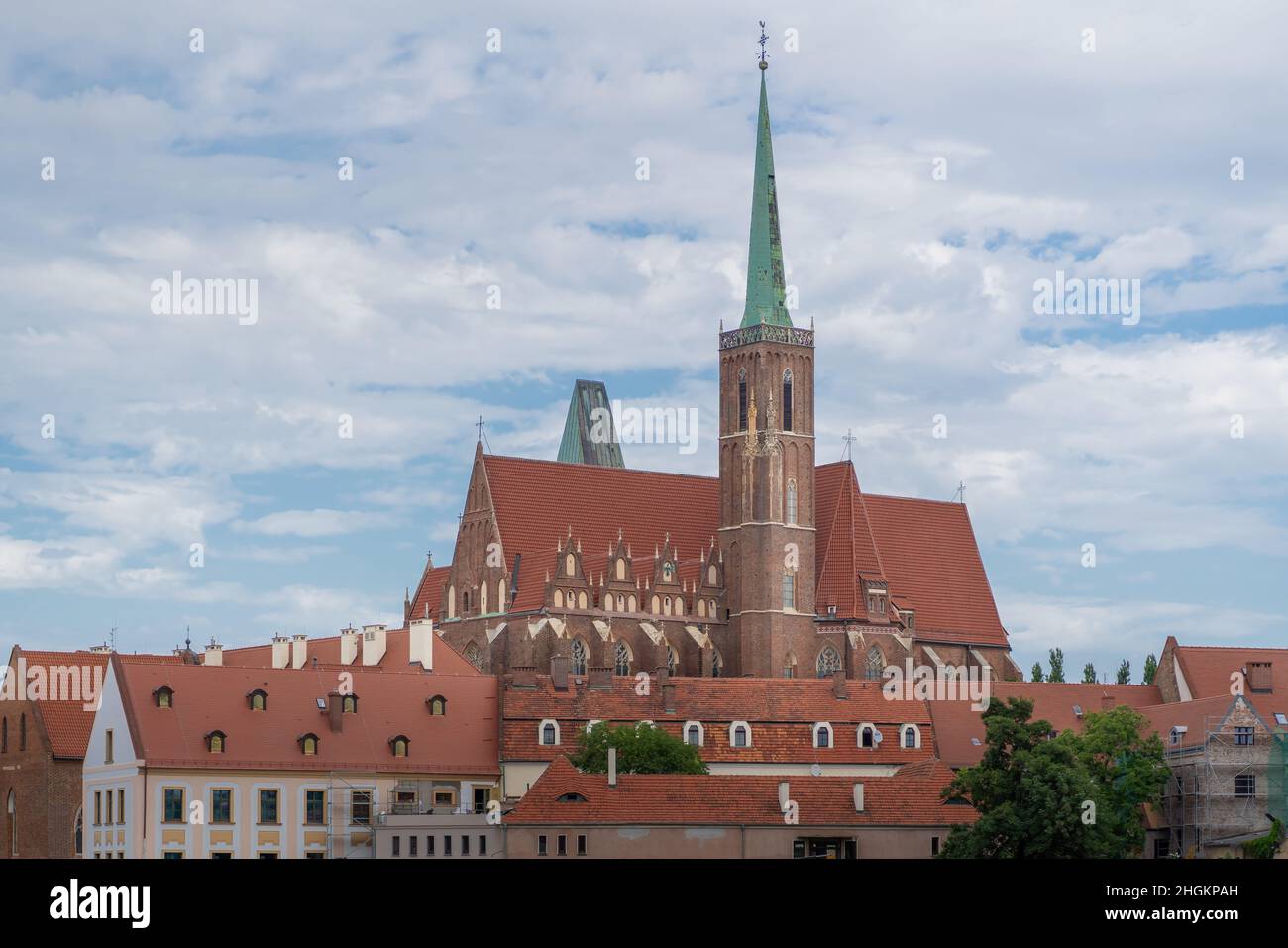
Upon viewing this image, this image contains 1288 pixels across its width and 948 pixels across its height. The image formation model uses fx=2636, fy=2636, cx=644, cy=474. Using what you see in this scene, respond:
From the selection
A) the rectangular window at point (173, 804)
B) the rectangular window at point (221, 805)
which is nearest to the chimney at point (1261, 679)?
the rectangular window at point (221, 805)

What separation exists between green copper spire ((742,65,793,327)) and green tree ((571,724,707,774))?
43234mm

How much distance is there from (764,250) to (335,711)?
49.5m

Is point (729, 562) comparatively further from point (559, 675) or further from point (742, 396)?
point (559, 675)

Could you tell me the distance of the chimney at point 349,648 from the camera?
126 meters

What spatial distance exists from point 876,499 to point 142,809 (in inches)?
2555

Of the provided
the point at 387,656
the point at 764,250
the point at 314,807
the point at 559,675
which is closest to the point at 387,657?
the point at 387,656

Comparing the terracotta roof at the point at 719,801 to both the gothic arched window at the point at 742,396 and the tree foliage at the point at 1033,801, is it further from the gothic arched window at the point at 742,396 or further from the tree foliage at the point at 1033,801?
the gothic arched window at the point at 742,396

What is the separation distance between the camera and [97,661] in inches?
4567

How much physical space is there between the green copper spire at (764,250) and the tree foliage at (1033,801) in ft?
158

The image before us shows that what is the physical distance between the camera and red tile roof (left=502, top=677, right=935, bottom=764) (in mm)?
110312

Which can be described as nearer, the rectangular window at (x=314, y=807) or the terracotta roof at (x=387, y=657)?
the rectangular window at (x=314, y=807)
